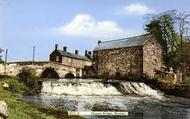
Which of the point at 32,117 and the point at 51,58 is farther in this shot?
the point at 51,58

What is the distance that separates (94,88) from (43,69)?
622 inches

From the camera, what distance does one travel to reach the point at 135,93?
49.1 meters

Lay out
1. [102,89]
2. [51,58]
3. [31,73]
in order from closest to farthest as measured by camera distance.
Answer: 1. [102,89]
2. [31,73]
3. [51,58]

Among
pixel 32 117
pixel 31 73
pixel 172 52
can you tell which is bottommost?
pixel 32 117

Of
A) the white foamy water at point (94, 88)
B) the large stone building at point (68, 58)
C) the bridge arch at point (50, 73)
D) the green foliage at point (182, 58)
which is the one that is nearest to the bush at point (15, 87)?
the white foamy water at point (94, 88)

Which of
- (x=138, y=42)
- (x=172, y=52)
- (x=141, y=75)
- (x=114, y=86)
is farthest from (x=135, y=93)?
(x=172, y=52)

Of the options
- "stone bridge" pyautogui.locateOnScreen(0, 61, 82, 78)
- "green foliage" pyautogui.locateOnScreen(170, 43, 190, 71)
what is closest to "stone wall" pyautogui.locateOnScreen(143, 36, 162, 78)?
"green foliage" pyautogui.locateOnScreen(170, 43, 190, 71)

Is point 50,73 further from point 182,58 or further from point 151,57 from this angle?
point 182,58

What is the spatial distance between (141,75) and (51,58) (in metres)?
38.1

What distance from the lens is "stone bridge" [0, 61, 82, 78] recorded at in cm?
5372

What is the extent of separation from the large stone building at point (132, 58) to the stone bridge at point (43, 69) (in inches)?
274

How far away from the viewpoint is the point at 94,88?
4666cm

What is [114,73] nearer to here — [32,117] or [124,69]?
[124,69]

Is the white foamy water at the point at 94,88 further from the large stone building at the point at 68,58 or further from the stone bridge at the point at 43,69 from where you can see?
the large stone building at the point at 68,58
